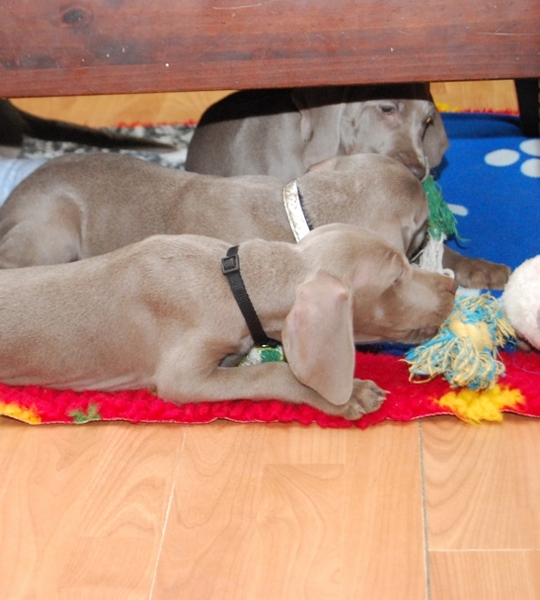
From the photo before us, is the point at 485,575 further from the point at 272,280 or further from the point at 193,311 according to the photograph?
the point at 193,311

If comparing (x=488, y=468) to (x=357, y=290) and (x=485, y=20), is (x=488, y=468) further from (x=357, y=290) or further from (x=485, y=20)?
(x=485, y=20)

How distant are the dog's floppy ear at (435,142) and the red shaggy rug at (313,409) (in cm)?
113

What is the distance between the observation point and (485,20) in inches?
101

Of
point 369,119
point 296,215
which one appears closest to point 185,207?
point 296,215

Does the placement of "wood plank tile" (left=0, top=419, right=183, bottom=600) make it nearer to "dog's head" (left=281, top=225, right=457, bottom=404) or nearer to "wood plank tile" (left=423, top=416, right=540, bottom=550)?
"dog's head" (left=281, top=225, right=457, bottom=404)

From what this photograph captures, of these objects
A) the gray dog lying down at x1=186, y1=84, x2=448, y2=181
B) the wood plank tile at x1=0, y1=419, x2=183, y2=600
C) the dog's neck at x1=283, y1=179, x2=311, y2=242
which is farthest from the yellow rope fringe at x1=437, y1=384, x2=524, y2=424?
the gray dog lying down at x1=186, y1=84, x2=448, y2=181

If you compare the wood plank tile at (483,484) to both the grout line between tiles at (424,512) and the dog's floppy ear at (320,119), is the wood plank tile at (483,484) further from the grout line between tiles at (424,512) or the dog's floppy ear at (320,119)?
the dog's floppy ear at (320,119)

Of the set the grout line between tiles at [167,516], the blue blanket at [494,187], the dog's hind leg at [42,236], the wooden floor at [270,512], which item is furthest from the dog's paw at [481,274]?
the dog's hind leg at [42,236]

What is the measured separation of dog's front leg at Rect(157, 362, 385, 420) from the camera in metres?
2.49

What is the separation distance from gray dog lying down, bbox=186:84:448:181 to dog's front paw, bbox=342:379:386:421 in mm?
1081

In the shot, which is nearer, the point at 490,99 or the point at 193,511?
the point at 193,511

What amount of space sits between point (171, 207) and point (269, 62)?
2.27 ft

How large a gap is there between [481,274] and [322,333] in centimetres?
104

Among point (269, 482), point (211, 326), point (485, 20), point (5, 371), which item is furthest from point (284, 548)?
point (485, 20)
